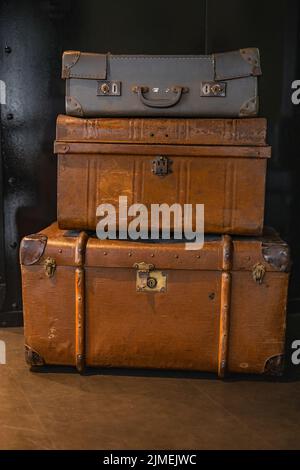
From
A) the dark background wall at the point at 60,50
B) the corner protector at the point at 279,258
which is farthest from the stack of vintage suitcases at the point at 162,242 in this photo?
the dark background wall at the point at 60,50

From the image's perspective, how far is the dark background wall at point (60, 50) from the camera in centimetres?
268

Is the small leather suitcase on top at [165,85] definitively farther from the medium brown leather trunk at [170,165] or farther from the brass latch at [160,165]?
the brass latch at [160,165]

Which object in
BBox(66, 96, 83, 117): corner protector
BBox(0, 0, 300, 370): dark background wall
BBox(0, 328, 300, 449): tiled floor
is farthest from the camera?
BBox(0, 0, 300, 370): dark background wall

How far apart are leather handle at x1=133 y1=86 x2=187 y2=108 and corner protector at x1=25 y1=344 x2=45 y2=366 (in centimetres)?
106

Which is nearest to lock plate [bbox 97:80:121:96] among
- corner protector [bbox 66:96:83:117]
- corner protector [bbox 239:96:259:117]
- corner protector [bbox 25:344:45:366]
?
corner protector [bbox 66:96:83:117]

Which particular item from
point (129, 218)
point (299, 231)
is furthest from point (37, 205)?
point (299, 231)

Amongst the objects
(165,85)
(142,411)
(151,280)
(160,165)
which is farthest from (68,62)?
(142,411)

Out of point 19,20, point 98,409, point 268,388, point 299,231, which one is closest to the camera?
point 98,409

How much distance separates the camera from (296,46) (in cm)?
277

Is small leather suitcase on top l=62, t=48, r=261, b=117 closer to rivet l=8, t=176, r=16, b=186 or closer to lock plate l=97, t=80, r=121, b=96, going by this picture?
lock plate l=97, t=80, r=121, b=96

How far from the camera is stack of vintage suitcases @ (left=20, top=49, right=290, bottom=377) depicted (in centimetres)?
218
